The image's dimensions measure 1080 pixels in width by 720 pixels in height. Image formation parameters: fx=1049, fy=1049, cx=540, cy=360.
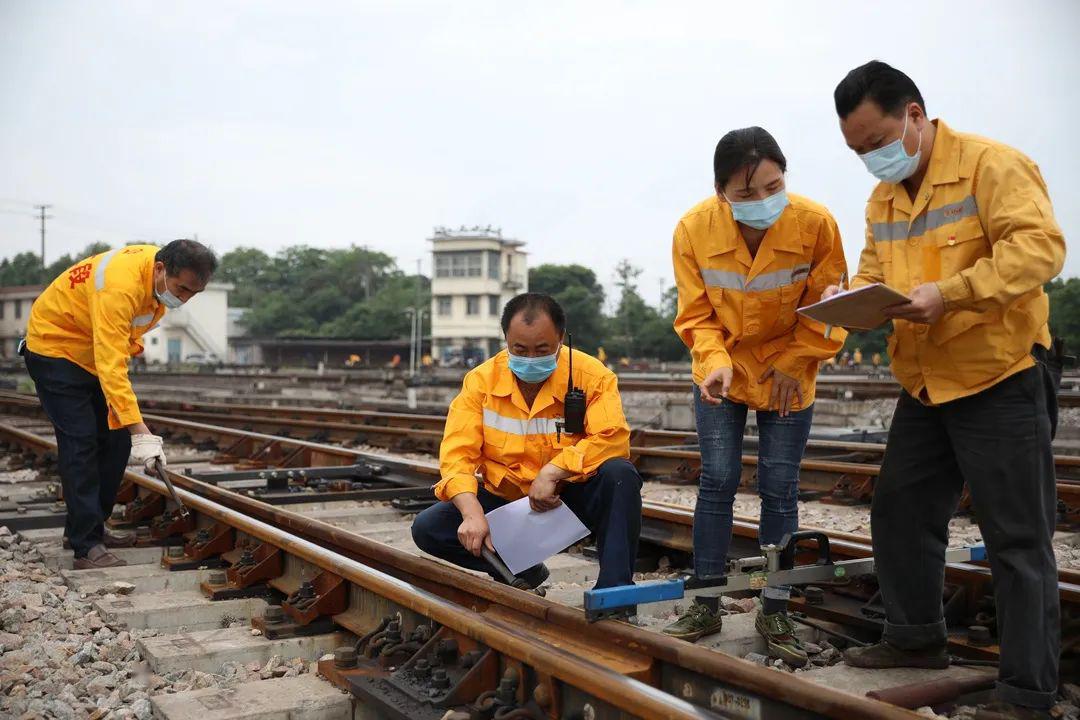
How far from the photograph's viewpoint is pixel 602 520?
151 inches

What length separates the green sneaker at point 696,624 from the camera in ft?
11.8

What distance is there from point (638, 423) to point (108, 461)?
1079cm

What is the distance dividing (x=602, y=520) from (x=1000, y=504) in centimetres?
142

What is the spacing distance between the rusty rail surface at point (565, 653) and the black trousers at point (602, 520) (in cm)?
12

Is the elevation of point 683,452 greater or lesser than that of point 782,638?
greater

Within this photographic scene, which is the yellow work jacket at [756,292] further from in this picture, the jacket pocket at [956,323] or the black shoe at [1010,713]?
the black shoe at [1010,713]

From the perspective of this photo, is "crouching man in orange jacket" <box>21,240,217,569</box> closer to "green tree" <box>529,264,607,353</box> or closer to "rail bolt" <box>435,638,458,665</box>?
"rail bolt" <box>435,638,458,665</box>

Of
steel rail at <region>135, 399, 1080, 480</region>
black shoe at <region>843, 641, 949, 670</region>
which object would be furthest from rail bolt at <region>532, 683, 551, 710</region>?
steel rail at <region>135, 399, 1080, 480</region>

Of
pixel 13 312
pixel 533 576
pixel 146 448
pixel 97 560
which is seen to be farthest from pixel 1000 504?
pixel 13 312

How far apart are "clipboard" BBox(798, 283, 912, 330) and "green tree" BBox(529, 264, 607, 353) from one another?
172 feet

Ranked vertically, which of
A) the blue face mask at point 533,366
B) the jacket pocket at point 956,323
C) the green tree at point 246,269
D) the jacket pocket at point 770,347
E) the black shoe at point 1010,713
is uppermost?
the green tree at point 246,269

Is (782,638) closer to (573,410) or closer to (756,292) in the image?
(573,410)

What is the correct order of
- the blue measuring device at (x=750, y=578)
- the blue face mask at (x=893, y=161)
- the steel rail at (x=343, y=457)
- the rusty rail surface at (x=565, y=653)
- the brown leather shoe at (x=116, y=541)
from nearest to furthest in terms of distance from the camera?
the rusty rail surface at (x=565, y=653), the blue face mask at (x=893, y=161), the blue measuring device at (x=750, y=578), the steel rail at (x=343, y=457), the brown leather shoe at (x=116, y=541)

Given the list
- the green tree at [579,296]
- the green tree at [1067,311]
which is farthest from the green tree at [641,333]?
the green tree at [1067,311]
